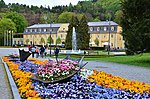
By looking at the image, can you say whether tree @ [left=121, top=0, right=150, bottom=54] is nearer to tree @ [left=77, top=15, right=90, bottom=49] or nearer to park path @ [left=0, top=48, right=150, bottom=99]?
park path @ [left=0, top=48, right=150, bottom=99]

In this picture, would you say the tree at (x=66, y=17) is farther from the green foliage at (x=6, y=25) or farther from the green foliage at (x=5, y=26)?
the green foliage at (x=6, y=25)

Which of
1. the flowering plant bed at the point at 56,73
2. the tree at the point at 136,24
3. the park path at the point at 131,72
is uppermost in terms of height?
the tree at the point at 136,24

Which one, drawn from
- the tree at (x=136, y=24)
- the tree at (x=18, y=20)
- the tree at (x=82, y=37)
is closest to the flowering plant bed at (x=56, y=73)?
the tree at (x=136, y=24)

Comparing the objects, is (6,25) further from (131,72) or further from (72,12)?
(131,72)

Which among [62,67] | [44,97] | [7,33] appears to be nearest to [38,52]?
[62,67]

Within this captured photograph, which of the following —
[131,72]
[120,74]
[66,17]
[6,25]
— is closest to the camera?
[120,74]

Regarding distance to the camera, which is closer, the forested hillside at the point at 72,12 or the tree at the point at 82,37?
the tree at the point at 82,37

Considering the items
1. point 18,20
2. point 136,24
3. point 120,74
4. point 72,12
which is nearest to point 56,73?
point 120,74

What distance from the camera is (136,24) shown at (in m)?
27.6

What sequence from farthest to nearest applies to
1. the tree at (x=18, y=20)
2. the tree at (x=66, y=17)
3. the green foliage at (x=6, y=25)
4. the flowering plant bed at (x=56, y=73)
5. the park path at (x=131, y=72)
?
the tree at (x=66, y=17) → the tree at (x=18, y=20) → the green foliage at (x=6, y=25) → the park path at (x=131, y=72) → the flowering plant bed at (x=56, y=73)

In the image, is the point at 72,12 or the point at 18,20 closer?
the point at 18,20

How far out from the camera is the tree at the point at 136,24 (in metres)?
→ 27.0

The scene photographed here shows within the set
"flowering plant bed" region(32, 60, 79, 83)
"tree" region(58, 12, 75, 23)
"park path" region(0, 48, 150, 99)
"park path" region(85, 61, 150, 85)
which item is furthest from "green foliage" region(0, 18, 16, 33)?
"flowering plant bed" region(32, 60, 79, 83)

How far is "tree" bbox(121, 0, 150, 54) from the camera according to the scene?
27016 millimetres
